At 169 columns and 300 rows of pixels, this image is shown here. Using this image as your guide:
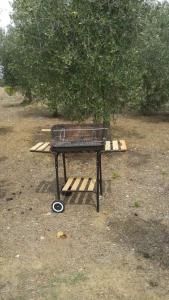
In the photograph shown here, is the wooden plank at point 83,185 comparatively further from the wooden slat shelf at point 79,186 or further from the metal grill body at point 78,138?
the metal grill body at point 78,138

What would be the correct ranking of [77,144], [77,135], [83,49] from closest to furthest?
1. [77,144]
2. [77,135]
3. [83,49]

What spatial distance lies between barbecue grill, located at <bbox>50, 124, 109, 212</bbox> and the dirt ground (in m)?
0.38

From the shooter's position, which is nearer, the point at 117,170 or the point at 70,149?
the point at 70,149

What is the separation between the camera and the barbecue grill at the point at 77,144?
7.39 m

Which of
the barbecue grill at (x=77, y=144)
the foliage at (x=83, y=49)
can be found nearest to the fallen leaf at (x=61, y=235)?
the barbecue grill at (x=77, y=144)

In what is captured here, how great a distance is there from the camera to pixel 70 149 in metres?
7.40

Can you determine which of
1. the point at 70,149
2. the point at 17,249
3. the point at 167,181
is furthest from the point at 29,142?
the point at 17,249

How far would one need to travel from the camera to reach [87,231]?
23.5ft

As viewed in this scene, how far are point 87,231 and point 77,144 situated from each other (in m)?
1.55

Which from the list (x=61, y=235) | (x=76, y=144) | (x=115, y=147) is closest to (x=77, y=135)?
(x=76, y=144)

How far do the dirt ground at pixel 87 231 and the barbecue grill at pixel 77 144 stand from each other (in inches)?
14.8

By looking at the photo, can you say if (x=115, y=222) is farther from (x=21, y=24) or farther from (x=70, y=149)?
(x=21, y=24)

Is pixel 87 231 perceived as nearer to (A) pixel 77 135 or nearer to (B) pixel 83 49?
(A) pixel 77 135

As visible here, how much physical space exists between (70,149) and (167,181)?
3251mm
